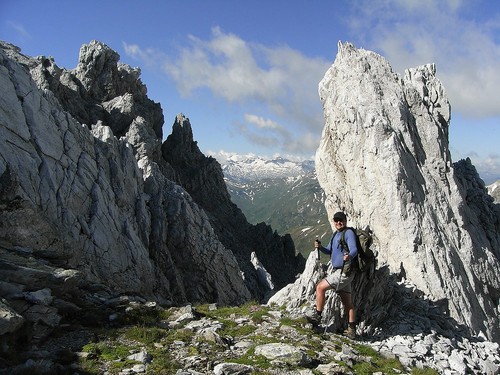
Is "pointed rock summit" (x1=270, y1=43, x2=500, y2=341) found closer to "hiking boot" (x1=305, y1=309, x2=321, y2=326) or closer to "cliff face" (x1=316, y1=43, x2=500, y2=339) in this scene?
"cliff face" (x1=316, y1=43, x2=500, y2=339)

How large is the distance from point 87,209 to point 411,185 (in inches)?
1133

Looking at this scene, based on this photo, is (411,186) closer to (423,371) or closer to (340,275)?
(340,275)

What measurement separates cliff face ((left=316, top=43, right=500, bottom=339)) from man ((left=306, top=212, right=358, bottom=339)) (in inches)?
567

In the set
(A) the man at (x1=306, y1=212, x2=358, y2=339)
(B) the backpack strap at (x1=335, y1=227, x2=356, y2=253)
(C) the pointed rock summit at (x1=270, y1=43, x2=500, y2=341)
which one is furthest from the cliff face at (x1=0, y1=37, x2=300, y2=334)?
(C) the pointed rock summit at (x1=270, y1=43, x2=500, y2=341)

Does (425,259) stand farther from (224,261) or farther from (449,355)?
(224,261)

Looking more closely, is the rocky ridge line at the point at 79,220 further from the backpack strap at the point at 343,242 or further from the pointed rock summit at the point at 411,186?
the pointed rock summit at the point at 411,186

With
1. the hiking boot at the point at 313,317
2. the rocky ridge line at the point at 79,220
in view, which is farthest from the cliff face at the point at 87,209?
the hiking boot at the point at 313,317

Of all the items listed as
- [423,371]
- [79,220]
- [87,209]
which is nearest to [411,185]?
[423,371]

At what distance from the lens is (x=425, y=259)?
1234 inches

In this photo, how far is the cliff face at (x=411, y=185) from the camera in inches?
1258

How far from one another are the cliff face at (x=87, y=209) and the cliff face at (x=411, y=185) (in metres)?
20.0

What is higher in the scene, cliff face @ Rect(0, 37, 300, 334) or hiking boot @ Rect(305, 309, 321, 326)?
cliff face @ Rect(0, 37, 300, 334)

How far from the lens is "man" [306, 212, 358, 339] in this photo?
51.2 feet

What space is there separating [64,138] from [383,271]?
2739 cm
